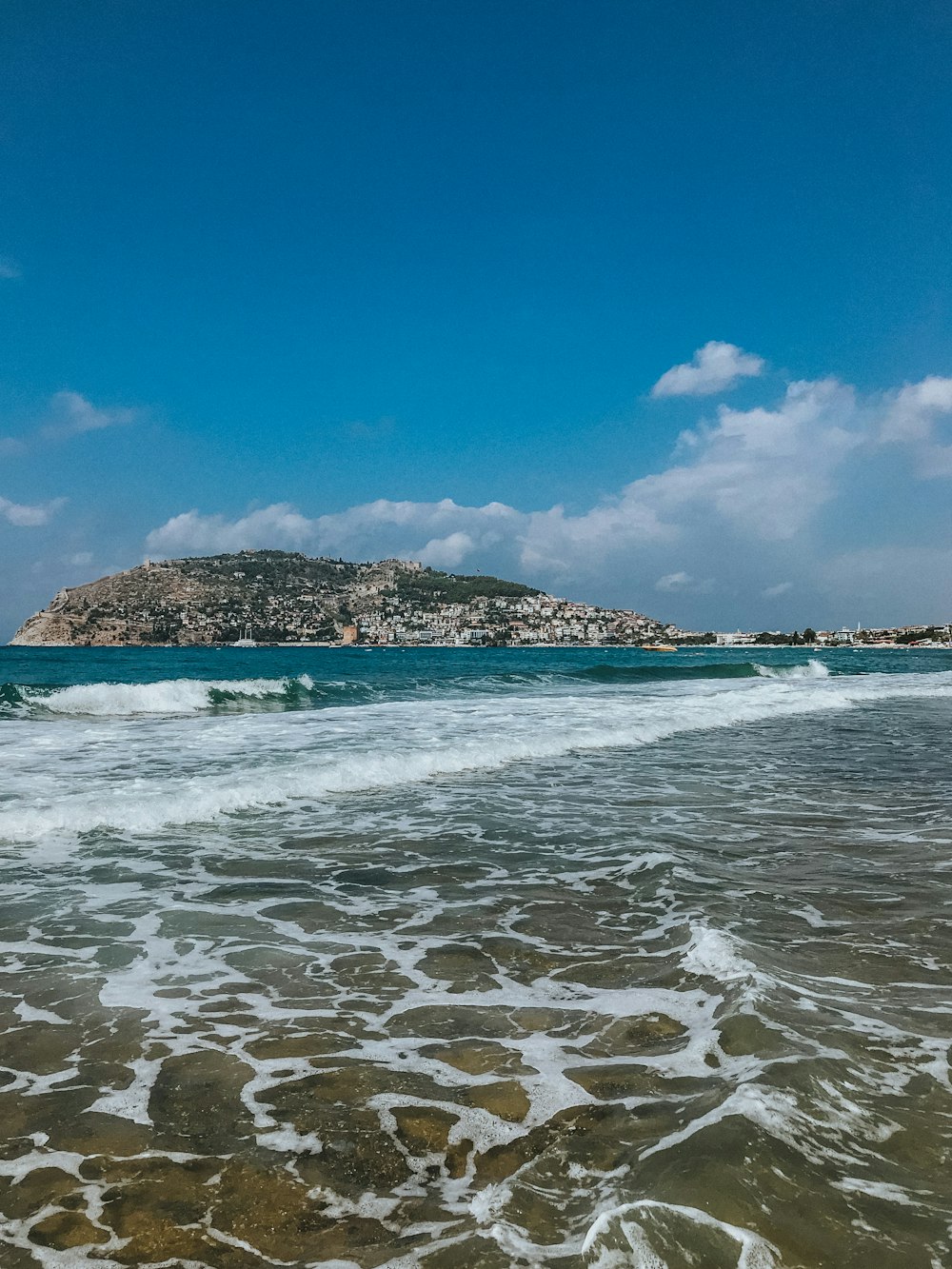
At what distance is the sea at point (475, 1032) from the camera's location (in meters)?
2.55

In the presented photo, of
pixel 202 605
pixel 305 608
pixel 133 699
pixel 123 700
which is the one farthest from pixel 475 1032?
pixel 305 608

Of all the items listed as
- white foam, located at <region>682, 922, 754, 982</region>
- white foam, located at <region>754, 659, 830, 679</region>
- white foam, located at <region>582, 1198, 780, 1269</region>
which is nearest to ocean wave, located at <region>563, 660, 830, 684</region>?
white foam, located at <region>754, 659, 830, 679</region>

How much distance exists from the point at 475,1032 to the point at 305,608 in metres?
136

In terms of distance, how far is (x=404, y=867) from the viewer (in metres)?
7.16

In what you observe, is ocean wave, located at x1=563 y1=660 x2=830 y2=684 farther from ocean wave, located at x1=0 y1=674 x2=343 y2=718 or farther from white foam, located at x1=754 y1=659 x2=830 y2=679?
ocean wave, located at x1=0 y1=674 x2=343 y2=718

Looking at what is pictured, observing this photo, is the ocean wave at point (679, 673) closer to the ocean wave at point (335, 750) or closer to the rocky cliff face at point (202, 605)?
the ocean wave at point (335, 750)

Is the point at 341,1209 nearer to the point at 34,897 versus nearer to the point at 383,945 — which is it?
the point at 383,945

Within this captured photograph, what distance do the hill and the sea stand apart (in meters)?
115

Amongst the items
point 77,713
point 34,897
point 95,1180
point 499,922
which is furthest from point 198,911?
point 77,713

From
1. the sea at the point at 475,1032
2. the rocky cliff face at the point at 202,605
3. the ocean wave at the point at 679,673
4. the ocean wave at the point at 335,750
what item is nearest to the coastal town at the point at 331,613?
the rocky cliff face at the point at 202,605

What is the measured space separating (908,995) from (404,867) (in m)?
4.17

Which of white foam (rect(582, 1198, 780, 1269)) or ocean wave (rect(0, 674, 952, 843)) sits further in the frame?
ocean wave (rect(0, 674, 952, 843))

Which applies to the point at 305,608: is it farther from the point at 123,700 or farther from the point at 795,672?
the point at 123,700

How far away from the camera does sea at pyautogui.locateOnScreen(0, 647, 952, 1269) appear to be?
2549 mm
